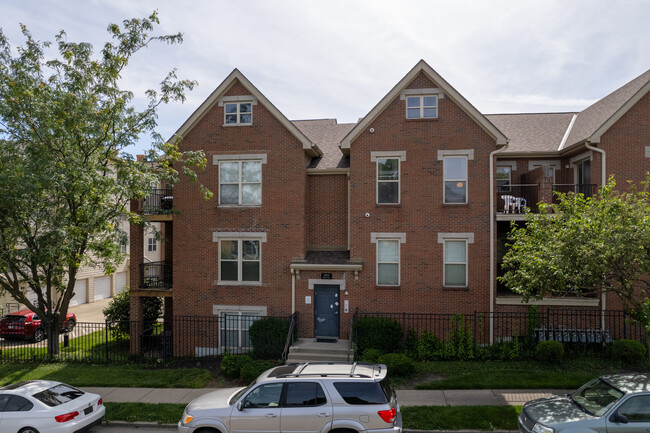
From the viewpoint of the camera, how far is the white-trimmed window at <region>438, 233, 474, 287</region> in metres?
16.2

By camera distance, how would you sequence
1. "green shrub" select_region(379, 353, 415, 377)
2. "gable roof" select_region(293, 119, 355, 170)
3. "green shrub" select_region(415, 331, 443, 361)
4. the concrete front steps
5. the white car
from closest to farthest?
the white car < "green shrub" select_region(379, 353, 415, 377) < the concrete front steps < "green shrub" select_region(415, 331, 443, 361) < "gable roof" select_region(293, 119, 355, 170)

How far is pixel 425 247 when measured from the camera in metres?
16.3

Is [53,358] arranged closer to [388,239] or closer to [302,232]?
[302,232]

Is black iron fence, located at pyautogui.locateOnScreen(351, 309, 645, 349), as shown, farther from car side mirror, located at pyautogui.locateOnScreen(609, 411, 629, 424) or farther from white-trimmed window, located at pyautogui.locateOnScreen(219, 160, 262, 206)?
car side mirror, located at pyautogui.locateOnScreen(609, 411, 629, 424)

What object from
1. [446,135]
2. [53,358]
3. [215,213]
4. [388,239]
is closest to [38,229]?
[53,358]

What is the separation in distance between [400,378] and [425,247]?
5.22 m

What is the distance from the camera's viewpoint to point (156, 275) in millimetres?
18906

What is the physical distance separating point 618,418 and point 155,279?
16350mm

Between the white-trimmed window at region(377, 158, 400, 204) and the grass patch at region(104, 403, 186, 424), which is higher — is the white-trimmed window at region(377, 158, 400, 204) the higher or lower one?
the higher one

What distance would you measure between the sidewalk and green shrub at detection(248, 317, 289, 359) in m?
2.97

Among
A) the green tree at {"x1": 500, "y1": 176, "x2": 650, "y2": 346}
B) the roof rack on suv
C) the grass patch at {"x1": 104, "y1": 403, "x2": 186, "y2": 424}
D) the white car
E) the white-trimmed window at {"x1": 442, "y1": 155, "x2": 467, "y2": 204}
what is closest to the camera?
the roof rack on suv

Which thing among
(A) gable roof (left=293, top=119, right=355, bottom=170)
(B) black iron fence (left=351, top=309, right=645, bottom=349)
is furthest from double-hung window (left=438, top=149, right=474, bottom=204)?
(B) black iron fence (left=351, top=309, right=645, bottom=349)

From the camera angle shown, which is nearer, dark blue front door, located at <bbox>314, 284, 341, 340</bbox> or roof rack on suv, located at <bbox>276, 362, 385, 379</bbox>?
roof rack on suv, located at <bbox>276, 362, 385, 379</bbox>

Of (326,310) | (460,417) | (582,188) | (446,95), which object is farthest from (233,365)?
(582,188)
